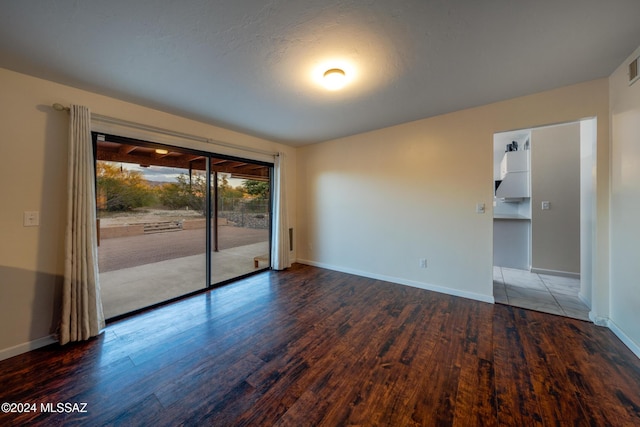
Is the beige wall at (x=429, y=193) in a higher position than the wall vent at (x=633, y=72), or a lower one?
lower

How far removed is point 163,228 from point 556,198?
19.9ft

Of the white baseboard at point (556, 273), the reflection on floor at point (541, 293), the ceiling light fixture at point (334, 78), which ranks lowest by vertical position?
the reflection on floor at point (541, 293)

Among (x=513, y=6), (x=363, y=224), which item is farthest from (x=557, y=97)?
(x=363, y=224)

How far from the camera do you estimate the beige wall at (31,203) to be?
192cm

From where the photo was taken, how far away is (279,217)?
4.23m

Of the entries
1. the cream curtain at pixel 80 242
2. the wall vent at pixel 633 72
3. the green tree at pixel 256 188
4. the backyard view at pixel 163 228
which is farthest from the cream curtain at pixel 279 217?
the wall vent at pixel 633 72

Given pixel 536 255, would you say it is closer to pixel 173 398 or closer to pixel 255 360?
pixel 255 360

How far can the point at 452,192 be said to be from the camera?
3.11 metres

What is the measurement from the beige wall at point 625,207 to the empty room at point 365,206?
1.0 inches

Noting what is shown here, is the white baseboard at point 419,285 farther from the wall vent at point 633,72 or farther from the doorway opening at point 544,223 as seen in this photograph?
the wall vent at point 633,72

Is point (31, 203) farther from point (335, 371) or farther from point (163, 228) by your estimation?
point (335, 371)

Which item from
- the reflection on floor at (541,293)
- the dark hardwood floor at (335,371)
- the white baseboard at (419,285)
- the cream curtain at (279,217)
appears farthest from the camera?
the cream curtain at (279,217)

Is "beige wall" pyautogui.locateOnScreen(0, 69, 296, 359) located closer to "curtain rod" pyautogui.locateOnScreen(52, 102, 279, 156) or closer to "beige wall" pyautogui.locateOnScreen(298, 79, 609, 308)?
"curtain rod" pyautogui.locateOnScreen(52, 102, 279, 156)

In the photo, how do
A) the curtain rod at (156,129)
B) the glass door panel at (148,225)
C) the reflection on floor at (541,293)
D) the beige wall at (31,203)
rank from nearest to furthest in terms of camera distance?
the beige wall at (31,203)
the curtain rod at (156,129)
the glass door panel at (148,225)
the reflection on floor at (541,293)
